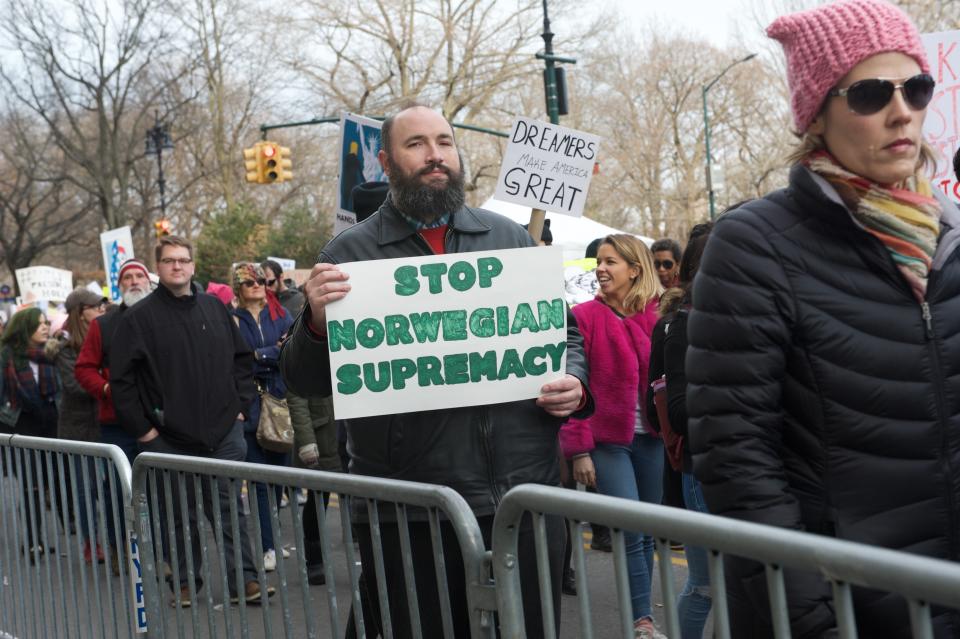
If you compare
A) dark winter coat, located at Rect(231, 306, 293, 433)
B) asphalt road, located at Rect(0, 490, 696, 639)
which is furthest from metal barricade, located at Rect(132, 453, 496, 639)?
dark winter coat, located at Rect(231, 306, 293, 433)

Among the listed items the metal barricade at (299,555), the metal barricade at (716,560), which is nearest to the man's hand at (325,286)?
the metal barricade at (299,555)

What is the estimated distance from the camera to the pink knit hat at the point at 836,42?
7.59 feet

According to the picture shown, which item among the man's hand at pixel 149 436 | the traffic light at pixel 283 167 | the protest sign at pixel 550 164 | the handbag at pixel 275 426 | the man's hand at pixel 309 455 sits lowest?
the man's hand at pixel 309 455

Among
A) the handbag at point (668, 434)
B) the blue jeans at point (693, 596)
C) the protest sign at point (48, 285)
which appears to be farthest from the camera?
the protest sign at point (48, 285)

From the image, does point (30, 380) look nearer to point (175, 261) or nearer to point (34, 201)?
point (175, 261)

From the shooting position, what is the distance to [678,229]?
171ft

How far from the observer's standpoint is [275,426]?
802 centimetres

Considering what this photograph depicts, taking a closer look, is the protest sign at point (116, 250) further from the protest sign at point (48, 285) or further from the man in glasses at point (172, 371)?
the protest sign at point (48, 285)

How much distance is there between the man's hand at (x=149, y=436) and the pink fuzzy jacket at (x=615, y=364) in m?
2.58

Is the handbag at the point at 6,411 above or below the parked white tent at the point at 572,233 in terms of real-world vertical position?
below

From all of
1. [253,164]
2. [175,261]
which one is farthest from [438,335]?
[253,164]

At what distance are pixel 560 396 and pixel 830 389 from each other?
129cm

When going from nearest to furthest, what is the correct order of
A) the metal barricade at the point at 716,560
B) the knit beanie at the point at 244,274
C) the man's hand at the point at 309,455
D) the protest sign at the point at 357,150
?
the metal barricade at the point at 716,560
the man's hand at the point at 309,455
the protest sign at the point at 357,150
the knit beanie at the point at 244,274

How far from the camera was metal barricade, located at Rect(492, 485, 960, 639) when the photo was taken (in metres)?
1.62
